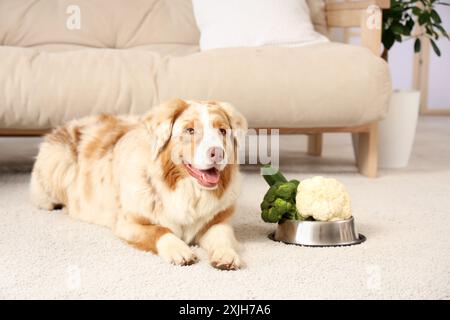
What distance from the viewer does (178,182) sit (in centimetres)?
190

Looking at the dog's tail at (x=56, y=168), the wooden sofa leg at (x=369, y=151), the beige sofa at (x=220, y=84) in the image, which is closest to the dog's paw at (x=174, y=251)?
the dog's tail at (x=56, y=168)

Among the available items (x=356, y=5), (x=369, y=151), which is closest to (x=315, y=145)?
(x=369, y=151)

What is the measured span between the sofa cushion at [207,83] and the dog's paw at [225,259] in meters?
1.22

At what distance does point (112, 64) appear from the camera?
9.57 feet

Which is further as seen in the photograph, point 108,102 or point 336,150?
point 336,150

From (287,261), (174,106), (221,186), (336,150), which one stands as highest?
(174,106)

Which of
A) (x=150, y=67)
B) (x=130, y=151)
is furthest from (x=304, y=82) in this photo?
(x=130, y=151)

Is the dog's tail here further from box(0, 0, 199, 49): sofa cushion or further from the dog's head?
box(0, 0, 199, 49): sofa cushion

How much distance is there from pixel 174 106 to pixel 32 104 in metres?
1.12

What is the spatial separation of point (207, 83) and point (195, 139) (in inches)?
42.3

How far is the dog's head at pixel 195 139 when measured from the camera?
6.01ft

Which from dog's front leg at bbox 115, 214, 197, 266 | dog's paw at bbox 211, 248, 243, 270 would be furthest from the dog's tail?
dog's paw at bbox 211, 248, 243, 270
